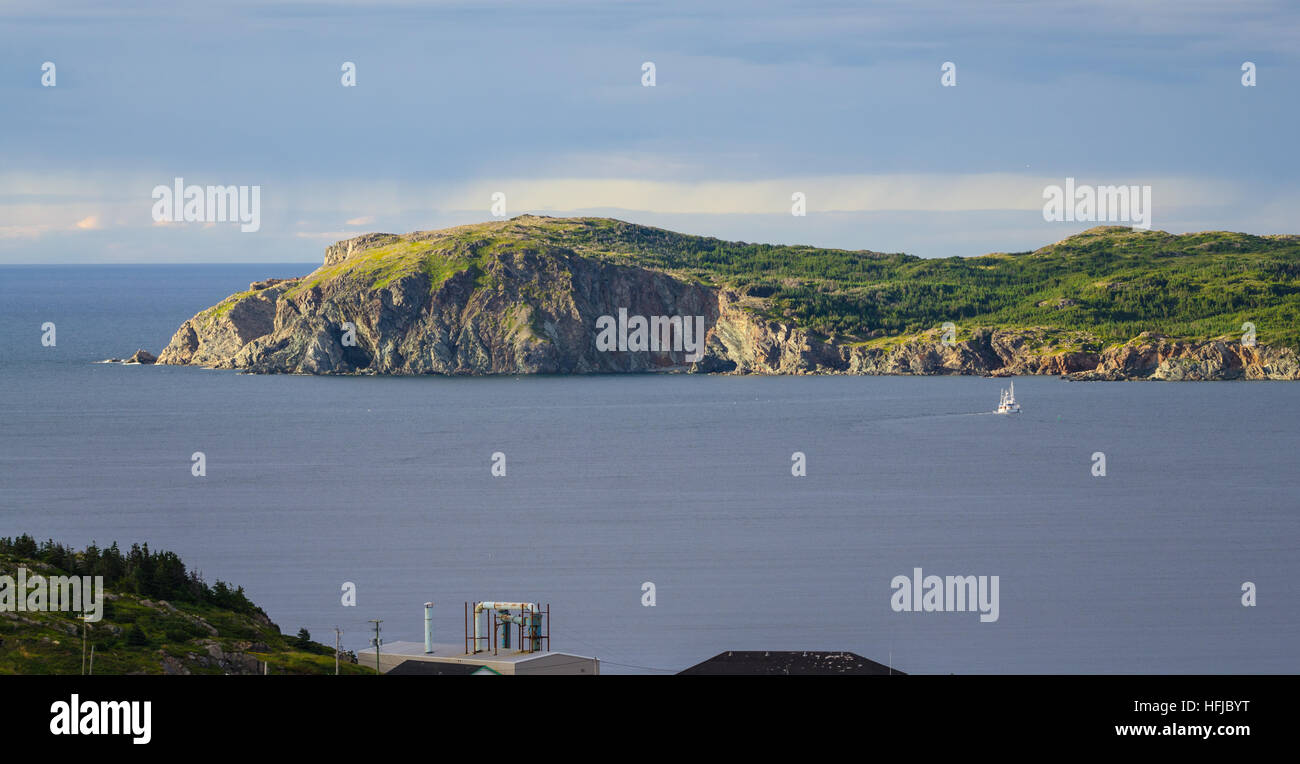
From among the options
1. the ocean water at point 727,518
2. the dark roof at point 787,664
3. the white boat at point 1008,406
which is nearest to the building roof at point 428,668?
the dark roof at point 787,664

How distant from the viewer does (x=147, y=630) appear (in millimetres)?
47312

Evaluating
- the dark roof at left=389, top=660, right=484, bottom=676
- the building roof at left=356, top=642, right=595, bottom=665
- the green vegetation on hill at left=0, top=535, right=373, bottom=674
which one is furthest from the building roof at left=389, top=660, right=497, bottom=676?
the green vegetation on hill at left=0, top=535, right=373, bottom=674

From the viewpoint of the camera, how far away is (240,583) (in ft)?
268

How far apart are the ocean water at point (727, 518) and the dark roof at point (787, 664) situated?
1125cm

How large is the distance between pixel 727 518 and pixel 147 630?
6593 centimetres

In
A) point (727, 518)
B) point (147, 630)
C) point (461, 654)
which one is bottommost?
point (727, 518)

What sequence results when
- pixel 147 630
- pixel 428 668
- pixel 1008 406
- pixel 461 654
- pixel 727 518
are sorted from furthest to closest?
pixel 1008 406 < pixel 727 518 < pixel 147 630 < pixel 461 654 < pixel 428 668

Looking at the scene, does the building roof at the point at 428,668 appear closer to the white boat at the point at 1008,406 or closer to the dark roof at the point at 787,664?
the dark roof at the point at 787,664

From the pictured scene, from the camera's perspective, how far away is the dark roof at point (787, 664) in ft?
155

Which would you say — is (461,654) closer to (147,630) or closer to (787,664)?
(147,630)

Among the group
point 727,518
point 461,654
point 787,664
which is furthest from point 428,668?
point 727,518

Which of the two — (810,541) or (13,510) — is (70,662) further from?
(13,510)
